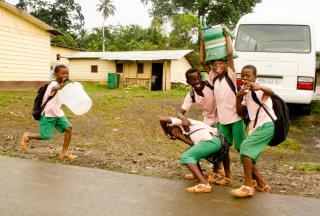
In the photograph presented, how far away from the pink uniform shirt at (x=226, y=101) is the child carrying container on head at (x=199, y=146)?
0.20 meters

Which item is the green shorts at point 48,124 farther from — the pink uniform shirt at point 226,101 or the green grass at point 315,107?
the green grass at point 315,107

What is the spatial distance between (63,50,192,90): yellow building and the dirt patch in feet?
42.0

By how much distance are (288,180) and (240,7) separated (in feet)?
143

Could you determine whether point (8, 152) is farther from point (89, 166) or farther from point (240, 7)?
point (240, 7)

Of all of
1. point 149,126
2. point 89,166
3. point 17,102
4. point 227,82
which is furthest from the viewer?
point 17,102

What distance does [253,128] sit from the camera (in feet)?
13.8

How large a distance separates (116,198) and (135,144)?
175 inches

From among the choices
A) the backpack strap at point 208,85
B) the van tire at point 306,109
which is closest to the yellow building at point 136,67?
the van tire at point 306,109

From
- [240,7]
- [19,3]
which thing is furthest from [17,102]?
[19,3]

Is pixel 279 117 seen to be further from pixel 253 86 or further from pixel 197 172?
pixel 197 172

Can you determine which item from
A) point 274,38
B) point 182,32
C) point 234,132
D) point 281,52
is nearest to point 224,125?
point 234,132

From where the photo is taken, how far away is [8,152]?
20.0ft

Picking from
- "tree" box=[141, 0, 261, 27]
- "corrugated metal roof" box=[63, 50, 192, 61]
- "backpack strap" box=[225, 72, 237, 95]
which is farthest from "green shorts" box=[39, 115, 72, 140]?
"tree" box=[141, 0, 261, 27]

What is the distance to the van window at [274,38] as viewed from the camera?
9.89m
